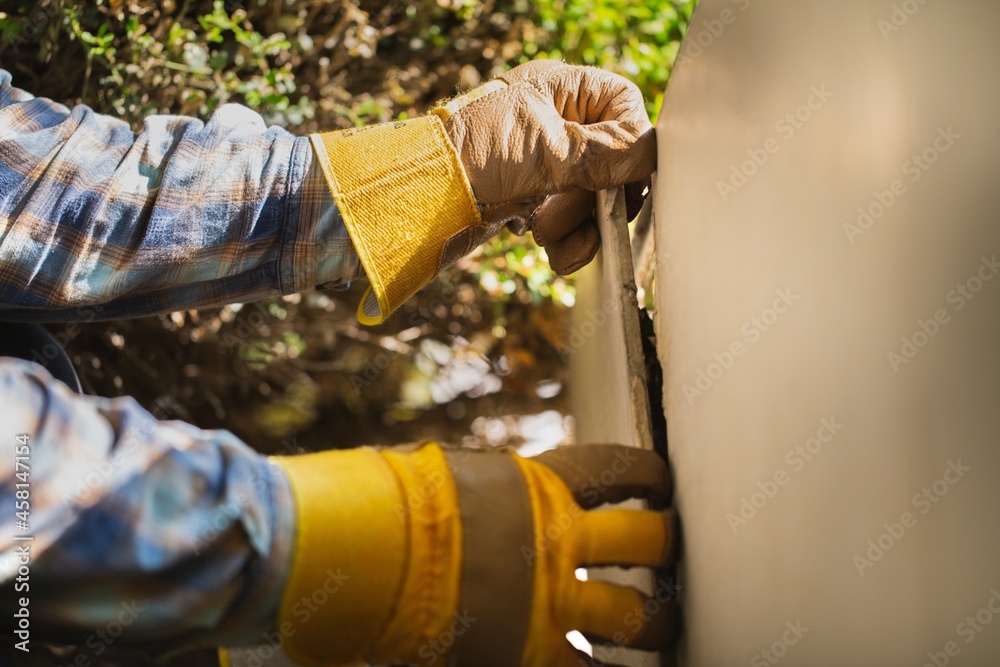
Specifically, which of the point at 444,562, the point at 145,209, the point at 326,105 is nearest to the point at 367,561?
the point at 444,562

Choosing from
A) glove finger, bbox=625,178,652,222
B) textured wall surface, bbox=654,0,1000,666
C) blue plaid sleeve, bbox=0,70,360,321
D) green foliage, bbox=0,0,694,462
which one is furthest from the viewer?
green foliage, bbox=0,0,694,462

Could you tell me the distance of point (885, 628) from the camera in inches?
28.1

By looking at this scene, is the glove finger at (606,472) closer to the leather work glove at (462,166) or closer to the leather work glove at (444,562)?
the leather work glove at (444,562)

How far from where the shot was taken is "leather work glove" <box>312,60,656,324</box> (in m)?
1.25

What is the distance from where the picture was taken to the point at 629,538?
1.07 metres

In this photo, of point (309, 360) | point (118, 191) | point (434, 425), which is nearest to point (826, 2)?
point (118, 191)

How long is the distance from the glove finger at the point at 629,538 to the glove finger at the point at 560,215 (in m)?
0.52

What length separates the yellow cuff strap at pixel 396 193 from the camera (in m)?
1.24

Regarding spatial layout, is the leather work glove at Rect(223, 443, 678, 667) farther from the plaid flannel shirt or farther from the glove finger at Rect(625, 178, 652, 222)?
the glove finger at Rect(625, 178, 652, 222)

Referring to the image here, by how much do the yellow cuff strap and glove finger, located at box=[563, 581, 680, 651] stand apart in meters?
0.49

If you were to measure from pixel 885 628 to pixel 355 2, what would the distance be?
1.74 metres

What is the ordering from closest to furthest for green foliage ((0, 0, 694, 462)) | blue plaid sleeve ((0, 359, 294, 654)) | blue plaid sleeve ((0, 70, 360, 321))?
1. blue plaid sleeve ((0, 359, 294, 654))
2. blue plaid sleeve ((0, 70, 360, 321))
3. green foliage ((0, 0, 694, 462))

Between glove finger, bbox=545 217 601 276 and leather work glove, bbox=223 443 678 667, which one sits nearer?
leather work glove, bbox=223 443 678 667

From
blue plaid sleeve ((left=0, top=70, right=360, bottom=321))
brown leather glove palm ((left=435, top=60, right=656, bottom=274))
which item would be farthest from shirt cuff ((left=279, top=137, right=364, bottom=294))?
brown leather glove palm ((left=435, top=60, right=656, bottom=274))
